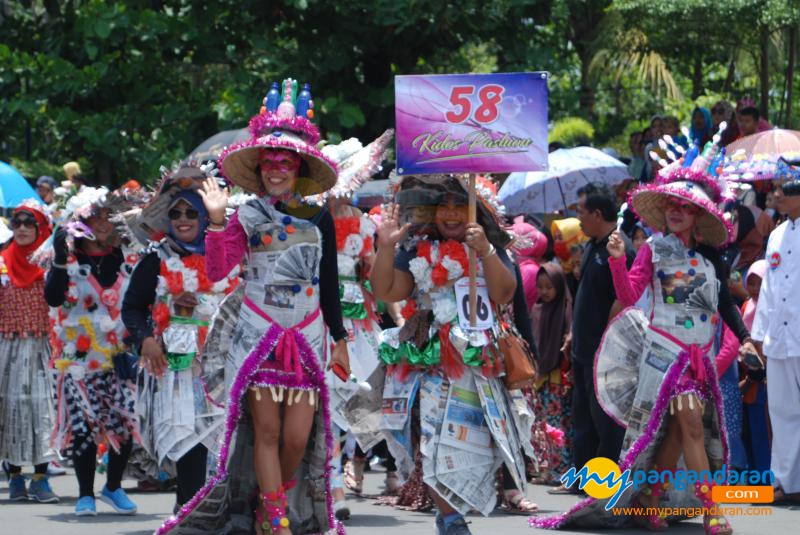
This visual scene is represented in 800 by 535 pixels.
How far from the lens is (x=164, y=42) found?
57.8 feet

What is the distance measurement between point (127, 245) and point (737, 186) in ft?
13.1

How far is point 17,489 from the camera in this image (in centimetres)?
1124

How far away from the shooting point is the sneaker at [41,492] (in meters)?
11.0

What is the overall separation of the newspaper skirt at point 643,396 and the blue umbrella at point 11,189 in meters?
7.17

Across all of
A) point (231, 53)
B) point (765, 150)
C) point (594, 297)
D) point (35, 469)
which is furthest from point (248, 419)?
point (231, 53)

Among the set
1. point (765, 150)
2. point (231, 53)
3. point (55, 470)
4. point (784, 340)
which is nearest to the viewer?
point (784, 340)

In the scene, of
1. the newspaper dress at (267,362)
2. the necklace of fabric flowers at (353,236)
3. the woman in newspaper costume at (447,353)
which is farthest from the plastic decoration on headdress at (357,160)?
the newspaper dress at (267,362)

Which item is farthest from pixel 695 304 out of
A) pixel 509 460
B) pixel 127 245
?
pixel 127 245

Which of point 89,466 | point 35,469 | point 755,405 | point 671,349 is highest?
point 671,349

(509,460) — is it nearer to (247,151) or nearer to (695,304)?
(695,304)

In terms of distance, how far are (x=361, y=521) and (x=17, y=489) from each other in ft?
9.89

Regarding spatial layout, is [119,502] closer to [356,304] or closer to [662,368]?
[356,304]

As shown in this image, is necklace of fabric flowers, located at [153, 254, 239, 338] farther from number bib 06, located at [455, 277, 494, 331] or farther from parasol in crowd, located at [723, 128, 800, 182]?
parasol in crowd, located at [723, 128, 800, 182]

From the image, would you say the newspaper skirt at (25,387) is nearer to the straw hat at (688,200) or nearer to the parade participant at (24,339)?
the parade participant at (24,339)
